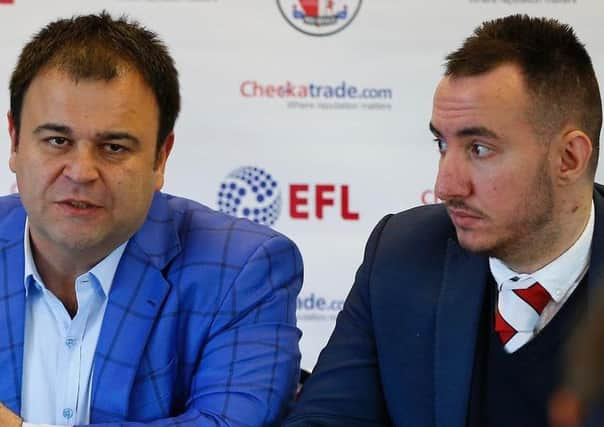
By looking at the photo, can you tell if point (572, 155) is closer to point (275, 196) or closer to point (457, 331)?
point (457, 331)

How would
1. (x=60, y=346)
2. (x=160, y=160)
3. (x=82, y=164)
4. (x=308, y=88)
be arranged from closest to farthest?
(x=82, y=164) < (x=60, y=346) < (x=160, y=160) < (x=308, y=88)

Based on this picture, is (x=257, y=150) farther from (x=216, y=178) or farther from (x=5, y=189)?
(x=5, y=189)

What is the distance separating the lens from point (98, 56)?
5.97 feet

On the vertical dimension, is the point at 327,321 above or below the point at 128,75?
below

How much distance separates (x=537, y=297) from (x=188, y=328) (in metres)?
0.70

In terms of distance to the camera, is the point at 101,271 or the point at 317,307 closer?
the point at 101,271

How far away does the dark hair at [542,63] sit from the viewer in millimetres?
1798

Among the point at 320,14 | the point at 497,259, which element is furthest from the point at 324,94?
the point at 497,259

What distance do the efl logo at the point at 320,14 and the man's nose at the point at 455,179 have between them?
173 centimetres

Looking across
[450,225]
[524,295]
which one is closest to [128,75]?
[450,225]

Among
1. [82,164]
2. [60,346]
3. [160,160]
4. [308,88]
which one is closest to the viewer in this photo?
[82,164]

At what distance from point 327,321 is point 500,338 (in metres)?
1.66

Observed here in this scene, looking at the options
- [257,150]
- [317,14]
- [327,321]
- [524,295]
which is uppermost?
[317,14]

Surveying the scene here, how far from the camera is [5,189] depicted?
3.46 metres
